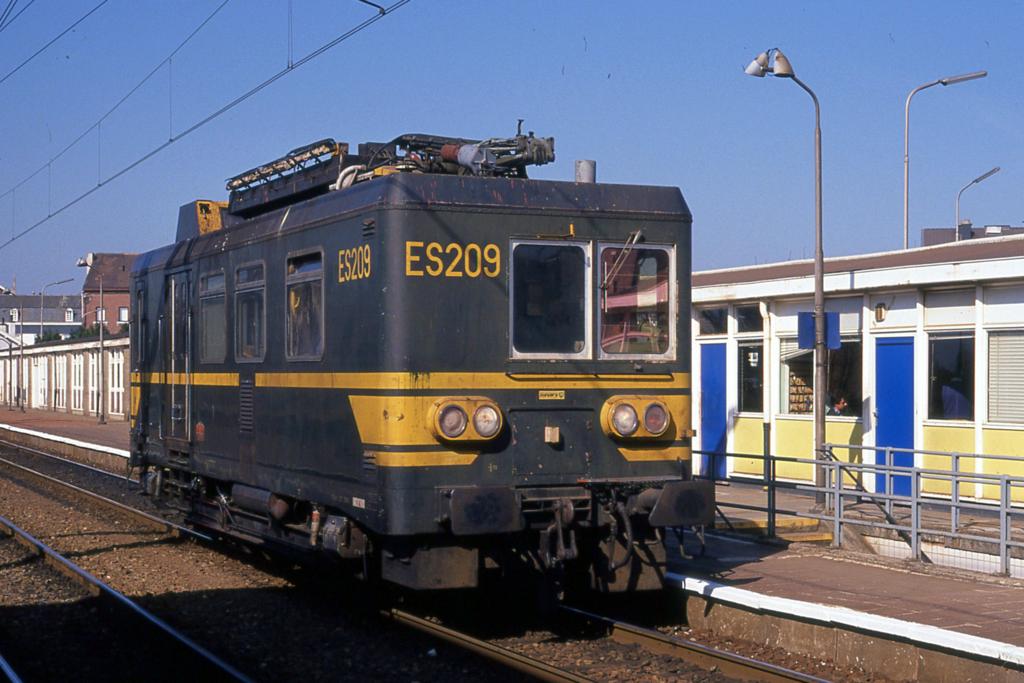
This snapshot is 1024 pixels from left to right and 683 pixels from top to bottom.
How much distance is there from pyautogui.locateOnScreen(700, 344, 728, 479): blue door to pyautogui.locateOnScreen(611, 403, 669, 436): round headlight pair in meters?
11.5

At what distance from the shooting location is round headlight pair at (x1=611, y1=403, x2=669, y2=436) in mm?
9062

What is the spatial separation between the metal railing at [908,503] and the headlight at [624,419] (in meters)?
3.52

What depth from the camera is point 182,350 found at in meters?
12.6

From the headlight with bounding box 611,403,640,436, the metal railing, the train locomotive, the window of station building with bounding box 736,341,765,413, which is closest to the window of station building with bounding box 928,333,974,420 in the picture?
the metal railing

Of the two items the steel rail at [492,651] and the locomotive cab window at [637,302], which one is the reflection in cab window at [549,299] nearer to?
the locomotive cab window at [637,302]

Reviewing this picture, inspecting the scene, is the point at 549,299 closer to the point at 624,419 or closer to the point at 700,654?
the point at 624,419

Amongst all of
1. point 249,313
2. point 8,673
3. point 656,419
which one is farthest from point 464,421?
point 8,673

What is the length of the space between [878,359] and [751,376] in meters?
2.72

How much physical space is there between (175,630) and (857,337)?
38.7 ft

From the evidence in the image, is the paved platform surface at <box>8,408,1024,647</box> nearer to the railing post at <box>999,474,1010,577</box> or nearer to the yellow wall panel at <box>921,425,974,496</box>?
the railing post at <box>999,474,1010,577</box>

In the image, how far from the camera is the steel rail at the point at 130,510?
49.9ft

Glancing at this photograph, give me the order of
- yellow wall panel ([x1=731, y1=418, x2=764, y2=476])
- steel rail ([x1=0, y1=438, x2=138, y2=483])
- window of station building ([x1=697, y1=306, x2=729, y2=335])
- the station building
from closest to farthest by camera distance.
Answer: the station building → yellow wall panel ([x1=731, y1=418, x2=764, y2=476]) → window of station building ([x1=697, y1=306, x2=729, y2=335]) → steel rail ([x1=0, y1=438, x2=138, y2=483])

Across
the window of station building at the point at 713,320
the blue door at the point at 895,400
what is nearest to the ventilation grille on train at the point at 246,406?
the blue door at the point at 895,400

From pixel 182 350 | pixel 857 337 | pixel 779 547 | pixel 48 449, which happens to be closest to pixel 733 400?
pixel 857 337
